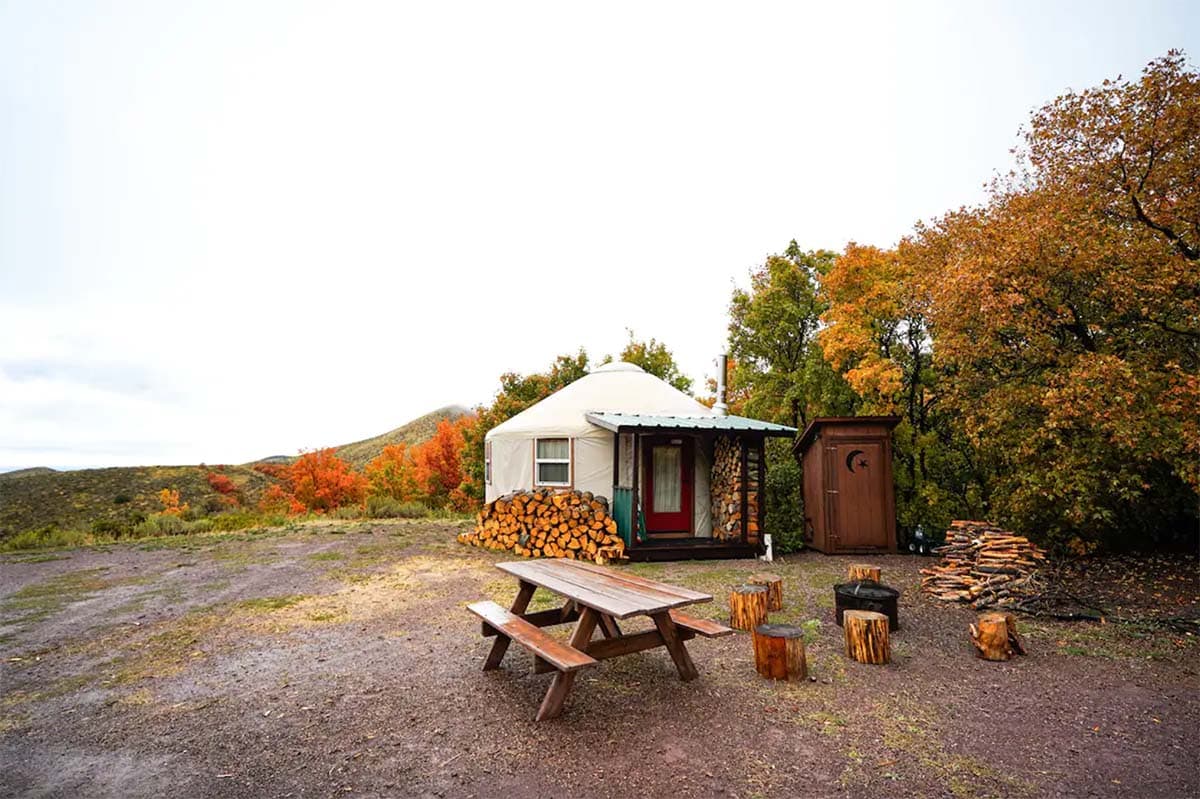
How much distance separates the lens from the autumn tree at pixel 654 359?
17.8 metres

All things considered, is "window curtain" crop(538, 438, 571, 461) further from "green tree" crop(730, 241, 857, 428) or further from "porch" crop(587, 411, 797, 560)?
"green tree" crop(730, 241, 857, 428)

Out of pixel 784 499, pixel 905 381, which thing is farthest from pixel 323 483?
pixel 905 381

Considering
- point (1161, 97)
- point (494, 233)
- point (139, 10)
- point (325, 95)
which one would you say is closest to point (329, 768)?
point (1161, 97)

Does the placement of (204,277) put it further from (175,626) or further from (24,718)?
(24,718)

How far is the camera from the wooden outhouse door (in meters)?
8.96

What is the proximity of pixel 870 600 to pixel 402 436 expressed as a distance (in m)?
46.6

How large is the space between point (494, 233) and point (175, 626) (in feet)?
33.0

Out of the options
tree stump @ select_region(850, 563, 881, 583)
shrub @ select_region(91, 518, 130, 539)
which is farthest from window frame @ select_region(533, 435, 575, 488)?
shrub @ select_region(91, 518, 130, 539)

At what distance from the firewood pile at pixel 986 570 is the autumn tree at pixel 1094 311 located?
2.38 ft

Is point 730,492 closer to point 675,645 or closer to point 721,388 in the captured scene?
point 721,388

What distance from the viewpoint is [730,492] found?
30.8 ft

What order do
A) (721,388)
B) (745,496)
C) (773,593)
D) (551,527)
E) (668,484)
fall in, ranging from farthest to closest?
(721,388), (668,484), (551,527), (745,496), (773,593)

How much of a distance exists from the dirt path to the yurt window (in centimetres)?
442

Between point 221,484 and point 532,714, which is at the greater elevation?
point 221,484
